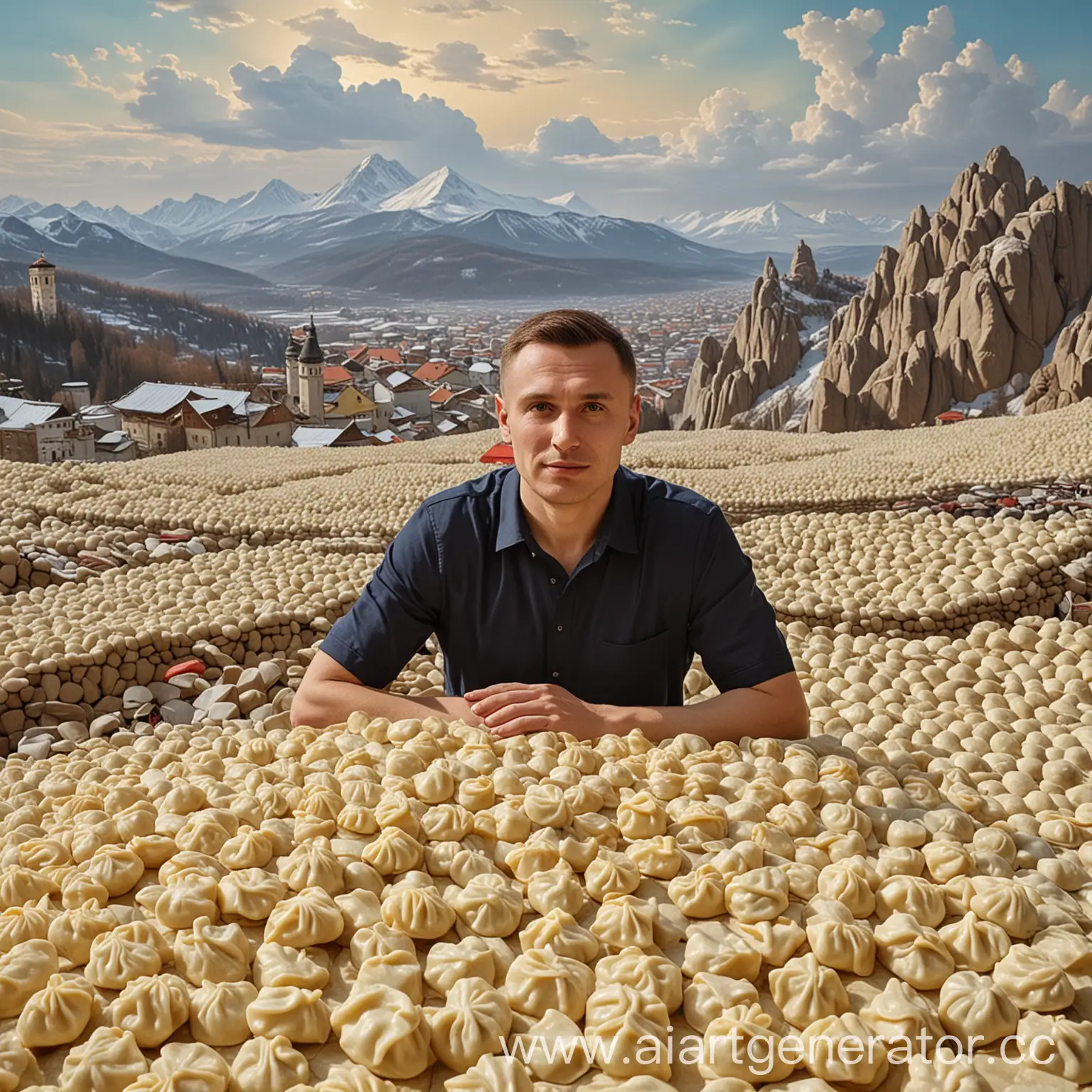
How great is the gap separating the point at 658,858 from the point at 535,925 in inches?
13.2

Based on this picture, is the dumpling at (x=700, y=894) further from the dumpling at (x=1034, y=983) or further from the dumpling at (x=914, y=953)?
the dumpling at (x=1034, y=983)

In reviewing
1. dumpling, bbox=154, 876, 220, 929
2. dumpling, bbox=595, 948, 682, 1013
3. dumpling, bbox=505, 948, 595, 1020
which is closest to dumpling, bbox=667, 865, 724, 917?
dumpling, bbox=595, 948, 682, 1013

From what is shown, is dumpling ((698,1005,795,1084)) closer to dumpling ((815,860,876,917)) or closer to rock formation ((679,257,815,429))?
dumpling ((815,860,876,917))

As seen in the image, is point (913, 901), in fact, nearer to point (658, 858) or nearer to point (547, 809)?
point (658, 858)

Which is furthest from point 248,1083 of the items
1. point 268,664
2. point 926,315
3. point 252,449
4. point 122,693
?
point 926,315

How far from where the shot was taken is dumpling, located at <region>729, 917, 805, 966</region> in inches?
63.2

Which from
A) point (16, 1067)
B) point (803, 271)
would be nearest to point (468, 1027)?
point (16, 1067)

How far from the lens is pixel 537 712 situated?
2428 mm

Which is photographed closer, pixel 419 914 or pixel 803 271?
pixel 419 914

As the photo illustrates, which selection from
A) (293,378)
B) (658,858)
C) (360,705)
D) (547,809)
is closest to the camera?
(658,858)

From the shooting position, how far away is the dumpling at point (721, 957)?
1574mm

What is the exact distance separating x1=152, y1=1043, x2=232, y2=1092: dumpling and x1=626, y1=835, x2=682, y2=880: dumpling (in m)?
0.86

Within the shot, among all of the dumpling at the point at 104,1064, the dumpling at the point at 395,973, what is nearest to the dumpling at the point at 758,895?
the dumpling at the point at 395,973

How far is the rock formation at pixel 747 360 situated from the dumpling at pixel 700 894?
132 feet
